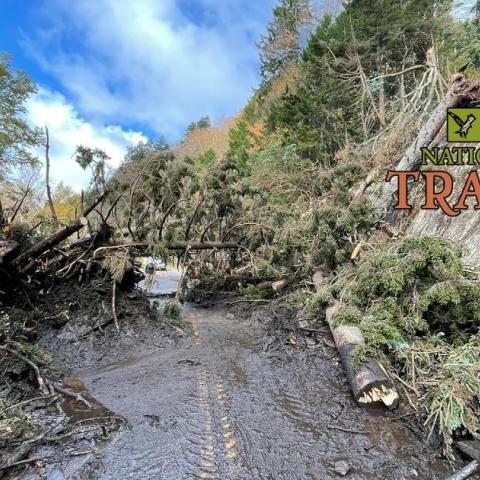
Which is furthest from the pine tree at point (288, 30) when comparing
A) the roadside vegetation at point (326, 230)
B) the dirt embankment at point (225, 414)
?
the dirt embankment at point (225, 414)

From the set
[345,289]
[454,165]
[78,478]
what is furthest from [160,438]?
[454,165]

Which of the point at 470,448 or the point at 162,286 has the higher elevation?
the point at 470,448

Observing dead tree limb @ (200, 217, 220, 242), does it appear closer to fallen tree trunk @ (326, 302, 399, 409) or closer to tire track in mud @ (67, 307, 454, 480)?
tire track in mud @ (67, 307, 454, 480)

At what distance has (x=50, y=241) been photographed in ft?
16.6

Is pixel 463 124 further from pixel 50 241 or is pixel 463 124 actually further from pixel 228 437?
pixel 50 241

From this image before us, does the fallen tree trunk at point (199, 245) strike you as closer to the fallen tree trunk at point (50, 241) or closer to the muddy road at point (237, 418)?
the fallen tree trunk at point (50, 241)

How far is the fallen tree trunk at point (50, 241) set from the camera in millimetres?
4898

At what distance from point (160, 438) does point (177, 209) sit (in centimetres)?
467

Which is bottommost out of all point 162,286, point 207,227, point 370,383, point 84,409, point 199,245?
point 162,286

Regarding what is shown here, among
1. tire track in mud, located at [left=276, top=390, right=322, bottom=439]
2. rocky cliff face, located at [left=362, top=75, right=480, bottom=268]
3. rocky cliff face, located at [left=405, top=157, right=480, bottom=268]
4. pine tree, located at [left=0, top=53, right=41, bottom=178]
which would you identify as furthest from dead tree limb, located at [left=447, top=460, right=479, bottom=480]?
pine tree, located at [left=0, top=53, right=41, bottom=178]

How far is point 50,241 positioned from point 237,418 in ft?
11.8

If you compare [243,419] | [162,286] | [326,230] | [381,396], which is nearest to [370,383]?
[381,396]

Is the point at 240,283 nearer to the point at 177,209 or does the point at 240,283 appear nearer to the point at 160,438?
the point at 177,209

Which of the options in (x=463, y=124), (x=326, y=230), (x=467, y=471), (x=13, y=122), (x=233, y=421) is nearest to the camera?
(x=467, y=471)
